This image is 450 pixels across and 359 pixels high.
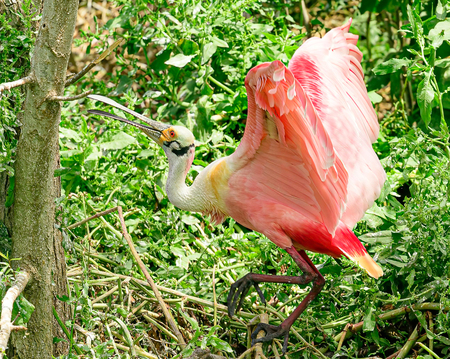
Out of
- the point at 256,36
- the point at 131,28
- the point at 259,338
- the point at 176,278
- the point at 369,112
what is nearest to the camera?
the point at 259,338

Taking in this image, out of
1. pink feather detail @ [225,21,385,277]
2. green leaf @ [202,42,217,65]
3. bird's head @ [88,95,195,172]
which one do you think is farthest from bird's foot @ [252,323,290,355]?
green leaf @ [202,42,217,65]

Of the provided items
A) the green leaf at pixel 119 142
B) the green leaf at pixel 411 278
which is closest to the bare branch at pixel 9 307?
the green leaf at pixel 119 142

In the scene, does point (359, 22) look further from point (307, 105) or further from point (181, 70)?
point (307, 105)

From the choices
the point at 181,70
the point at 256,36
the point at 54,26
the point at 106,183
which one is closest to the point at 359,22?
the point at 256,36

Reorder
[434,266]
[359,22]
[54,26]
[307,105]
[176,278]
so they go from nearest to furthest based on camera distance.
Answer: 1. [54,26]
2. [307,105]
3. [434,266]
4. [176,278]
5. [359,22]

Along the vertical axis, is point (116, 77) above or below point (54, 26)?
below

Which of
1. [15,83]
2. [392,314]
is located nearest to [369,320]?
[392,314]

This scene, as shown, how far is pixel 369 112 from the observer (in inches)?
137

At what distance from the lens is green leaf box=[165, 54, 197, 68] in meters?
3.87

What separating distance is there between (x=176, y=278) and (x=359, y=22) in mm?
4004

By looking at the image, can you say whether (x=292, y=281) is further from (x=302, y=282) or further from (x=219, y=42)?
(x=219, y=42)

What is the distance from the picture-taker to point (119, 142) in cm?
354

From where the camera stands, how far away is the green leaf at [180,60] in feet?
12.7

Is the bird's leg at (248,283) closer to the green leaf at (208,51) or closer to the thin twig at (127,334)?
the thin twig at (127,334)
